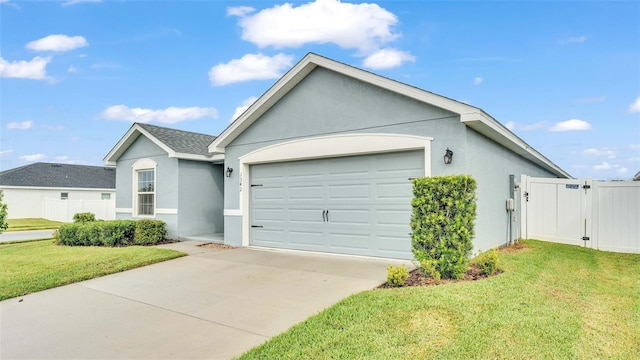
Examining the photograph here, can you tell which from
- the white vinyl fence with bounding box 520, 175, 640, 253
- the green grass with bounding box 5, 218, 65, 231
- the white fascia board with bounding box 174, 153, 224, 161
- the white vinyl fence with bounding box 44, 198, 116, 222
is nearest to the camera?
the white vinyl fence with bounding box 520, 175, 640, 253

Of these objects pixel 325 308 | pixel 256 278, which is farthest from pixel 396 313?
pixel 256 278

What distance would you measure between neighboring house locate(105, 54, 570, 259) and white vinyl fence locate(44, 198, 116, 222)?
41.2 feet

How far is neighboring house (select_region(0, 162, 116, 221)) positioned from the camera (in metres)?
23.0

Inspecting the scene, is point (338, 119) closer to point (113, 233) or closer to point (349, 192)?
point (349, 192)

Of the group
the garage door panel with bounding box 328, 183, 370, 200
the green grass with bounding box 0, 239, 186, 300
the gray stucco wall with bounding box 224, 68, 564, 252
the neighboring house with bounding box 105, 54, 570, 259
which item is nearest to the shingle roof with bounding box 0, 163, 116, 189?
the green grass with bounding box 0, 239, 186, 300

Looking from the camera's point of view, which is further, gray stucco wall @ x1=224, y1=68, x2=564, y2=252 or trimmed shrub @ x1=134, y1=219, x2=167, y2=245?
trimmed shrub @ x1=134, y1=219, x2=167, y2=245

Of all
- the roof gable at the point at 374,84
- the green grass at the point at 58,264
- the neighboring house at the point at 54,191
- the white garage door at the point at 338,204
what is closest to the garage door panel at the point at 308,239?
the white garage door at the point at 338,204

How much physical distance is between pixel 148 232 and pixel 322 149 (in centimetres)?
687

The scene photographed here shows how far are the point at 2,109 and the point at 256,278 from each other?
13423 mm

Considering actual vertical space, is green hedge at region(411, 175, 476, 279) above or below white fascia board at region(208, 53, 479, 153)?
below

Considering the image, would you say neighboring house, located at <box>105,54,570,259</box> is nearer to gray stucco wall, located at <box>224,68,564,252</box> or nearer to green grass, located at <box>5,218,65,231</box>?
gray stucco wall, located at <box>224,68,564,252</box>

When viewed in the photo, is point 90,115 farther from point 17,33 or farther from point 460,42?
point 460,42

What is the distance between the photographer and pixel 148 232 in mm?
11328

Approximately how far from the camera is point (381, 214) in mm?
7887
